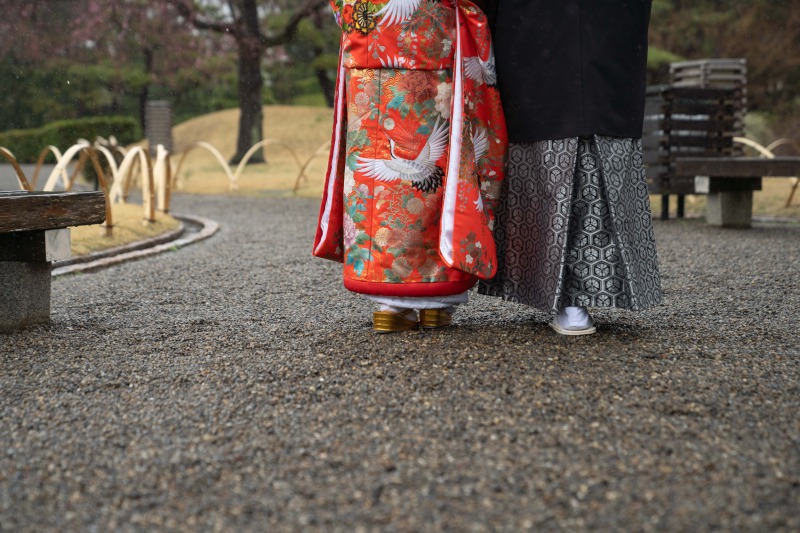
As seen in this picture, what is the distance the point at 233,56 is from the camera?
1708 centimetres

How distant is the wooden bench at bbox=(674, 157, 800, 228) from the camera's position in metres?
5.54

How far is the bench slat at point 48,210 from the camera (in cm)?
248

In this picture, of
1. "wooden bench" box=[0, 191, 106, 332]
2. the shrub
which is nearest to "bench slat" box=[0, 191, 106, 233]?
"wooden bench" box=[0, 191, 106, 332]

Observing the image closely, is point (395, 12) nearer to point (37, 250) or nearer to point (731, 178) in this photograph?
point (37, 250)

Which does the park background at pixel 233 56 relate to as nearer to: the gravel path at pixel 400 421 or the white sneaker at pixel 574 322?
the gravel path at pixel 400 421

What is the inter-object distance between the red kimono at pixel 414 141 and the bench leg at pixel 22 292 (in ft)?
3.70

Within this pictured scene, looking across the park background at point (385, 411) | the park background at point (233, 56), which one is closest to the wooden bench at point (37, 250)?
the park background at point (385, 411)

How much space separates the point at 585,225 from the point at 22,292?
1.83 meters

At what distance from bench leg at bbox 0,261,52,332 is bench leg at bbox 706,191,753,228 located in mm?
5006

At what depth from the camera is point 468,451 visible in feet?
5.08

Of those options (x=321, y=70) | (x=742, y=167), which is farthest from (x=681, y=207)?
(x=321, y=70)

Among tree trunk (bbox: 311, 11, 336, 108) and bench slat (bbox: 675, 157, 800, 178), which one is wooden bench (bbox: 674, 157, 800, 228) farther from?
tree trunk (bbox: 311, 11, 336, 108)

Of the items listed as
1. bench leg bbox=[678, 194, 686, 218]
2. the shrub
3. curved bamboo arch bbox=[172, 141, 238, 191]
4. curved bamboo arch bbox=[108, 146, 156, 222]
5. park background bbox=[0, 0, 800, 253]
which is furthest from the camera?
the shrub

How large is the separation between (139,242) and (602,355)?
12.4 ft
